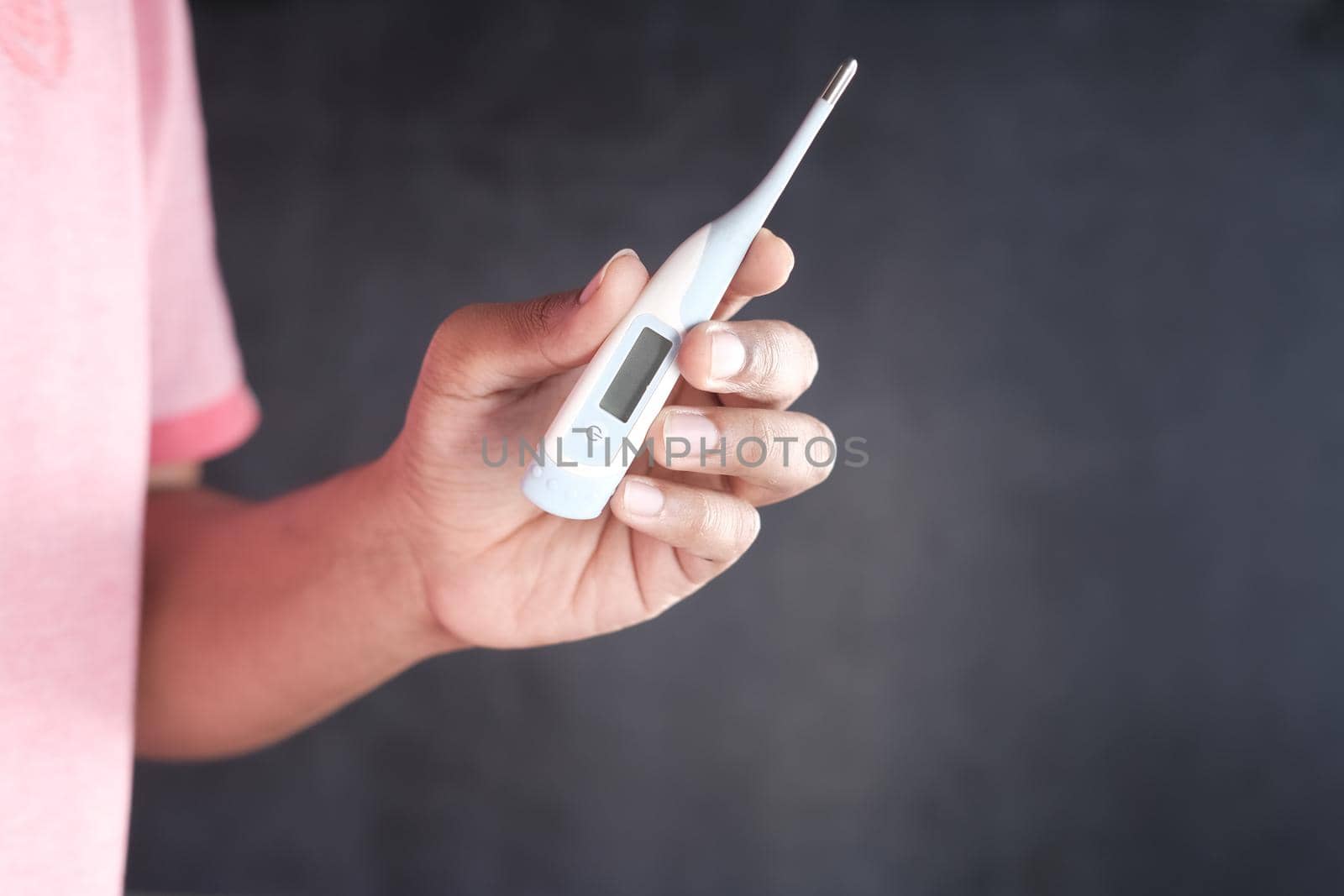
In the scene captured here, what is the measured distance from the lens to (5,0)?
1.70 feet

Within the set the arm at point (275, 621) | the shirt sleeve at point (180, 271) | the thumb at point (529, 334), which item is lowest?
the arm at point (275, 621)

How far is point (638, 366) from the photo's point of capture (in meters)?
0.56

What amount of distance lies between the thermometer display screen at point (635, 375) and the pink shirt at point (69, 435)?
34 cm

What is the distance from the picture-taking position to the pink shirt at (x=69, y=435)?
543 millimetres

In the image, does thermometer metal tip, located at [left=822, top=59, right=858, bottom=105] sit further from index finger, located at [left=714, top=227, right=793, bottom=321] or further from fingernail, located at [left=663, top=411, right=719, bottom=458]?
fingernail, located at [left=663, top=411, right=719, bottom=458]

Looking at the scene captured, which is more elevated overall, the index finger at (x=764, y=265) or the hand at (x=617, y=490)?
the index finger at (x=764, y=265)

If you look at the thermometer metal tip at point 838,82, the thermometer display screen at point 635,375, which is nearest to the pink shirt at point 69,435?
the thermometer display screen at point 635,375

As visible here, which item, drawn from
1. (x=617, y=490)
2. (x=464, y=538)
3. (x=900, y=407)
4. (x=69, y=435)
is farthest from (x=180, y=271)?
(x=900, y=407)

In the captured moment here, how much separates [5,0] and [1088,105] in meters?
1.43

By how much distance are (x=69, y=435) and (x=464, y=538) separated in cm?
25

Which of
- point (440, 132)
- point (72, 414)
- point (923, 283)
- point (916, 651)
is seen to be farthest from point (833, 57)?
point (72, 414)

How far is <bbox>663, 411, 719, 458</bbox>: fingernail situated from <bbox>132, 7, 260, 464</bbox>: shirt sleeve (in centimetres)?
50

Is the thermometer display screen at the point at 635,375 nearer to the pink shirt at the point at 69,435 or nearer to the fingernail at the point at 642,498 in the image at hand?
the fingernail at the point at 642,498

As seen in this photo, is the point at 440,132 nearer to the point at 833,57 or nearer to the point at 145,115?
the point at 833,57
